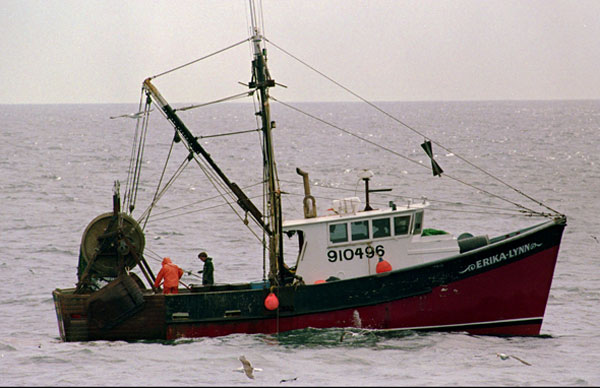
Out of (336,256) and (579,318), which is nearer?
(336,256)

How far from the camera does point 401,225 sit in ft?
66.8

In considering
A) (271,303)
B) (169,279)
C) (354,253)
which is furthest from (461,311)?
(169,279)

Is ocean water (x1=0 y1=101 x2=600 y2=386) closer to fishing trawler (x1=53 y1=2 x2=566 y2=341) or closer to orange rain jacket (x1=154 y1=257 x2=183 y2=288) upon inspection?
fishing trawler (x1=53 y1=2 x2=566 y2=341)

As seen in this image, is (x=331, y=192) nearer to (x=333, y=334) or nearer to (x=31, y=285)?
(x=31, y=285)

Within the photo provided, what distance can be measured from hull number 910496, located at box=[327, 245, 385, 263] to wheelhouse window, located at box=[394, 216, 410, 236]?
0.55 m

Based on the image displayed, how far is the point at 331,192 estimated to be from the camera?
54562 mm

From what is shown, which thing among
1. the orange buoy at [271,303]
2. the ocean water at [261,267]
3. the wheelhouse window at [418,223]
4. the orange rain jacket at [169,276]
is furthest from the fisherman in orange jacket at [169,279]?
the wheelhouse window at [418,223]

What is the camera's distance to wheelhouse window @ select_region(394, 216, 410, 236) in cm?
2036

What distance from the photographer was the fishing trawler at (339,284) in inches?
779

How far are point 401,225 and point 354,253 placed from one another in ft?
4.32

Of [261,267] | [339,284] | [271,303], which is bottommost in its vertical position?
[261,267]

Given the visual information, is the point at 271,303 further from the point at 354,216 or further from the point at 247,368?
the point at 354,216

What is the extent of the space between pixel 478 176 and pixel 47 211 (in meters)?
31.5

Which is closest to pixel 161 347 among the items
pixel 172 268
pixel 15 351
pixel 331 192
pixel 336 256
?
pixel 172 268
